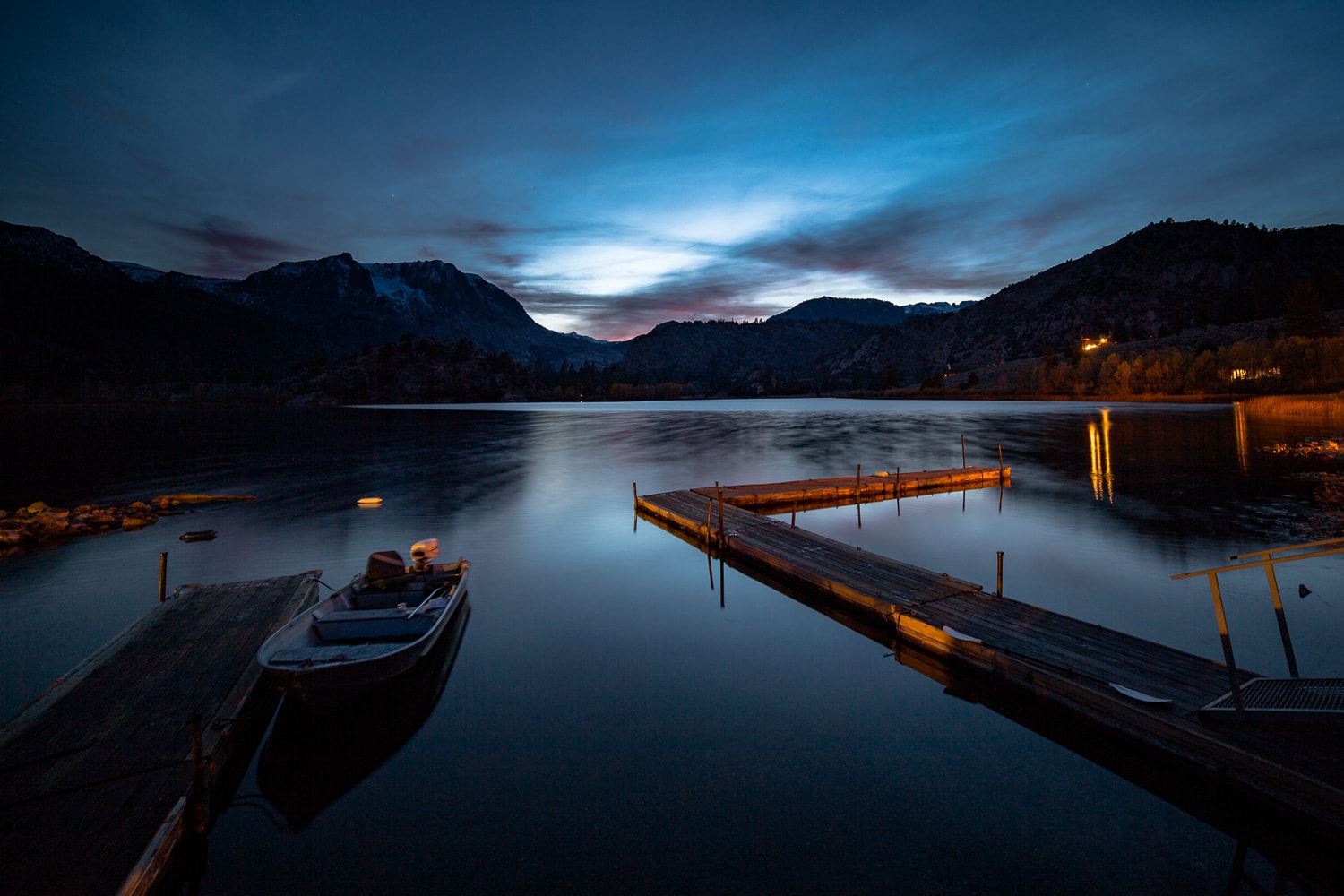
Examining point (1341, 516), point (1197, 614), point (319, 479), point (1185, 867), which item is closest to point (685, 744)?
point (1185, 867)

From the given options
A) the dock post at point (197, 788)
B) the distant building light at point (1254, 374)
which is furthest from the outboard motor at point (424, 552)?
the distant building light at point (1254, 374)

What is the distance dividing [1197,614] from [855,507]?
53.4ft

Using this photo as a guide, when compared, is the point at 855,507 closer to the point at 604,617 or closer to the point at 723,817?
the point at 604,617

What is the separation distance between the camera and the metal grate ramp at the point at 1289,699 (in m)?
7.53

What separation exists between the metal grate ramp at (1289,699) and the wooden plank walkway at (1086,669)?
26 cm

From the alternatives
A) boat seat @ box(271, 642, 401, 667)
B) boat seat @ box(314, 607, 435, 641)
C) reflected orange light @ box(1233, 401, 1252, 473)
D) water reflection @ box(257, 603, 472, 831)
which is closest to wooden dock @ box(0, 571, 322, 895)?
water reflection @ box(257, 603, 472, 831)

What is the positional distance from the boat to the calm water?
1.18 m

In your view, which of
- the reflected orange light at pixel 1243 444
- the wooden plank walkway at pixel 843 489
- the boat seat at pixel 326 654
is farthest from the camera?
the reflected orange light at pixel 1243 444

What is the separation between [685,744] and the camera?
10.2 m

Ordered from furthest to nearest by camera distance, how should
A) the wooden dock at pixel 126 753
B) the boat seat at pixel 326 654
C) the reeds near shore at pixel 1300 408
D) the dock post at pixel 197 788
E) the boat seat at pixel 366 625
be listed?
the reeds near shore at pixel 1300 408, the boat seat at pixel 366 625, the boat seat at pixel 326 654, the dock post at pixel 197 788, the wooden dock at pixel 126 753

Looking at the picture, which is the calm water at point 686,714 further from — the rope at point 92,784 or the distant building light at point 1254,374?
the distant building light at point 1254,374

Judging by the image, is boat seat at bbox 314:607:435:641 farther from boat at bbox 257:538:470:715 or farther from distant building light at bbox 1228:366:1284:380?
distant building light at bbox 1228:366:1284:380

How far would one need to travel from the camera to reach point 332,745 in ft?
33.3

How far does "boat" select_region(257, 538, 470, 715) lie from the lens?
9781mm
